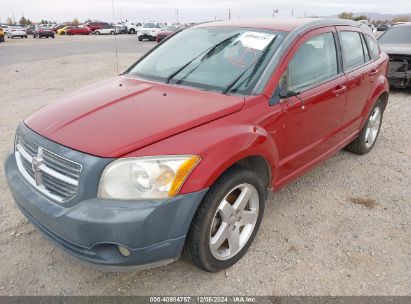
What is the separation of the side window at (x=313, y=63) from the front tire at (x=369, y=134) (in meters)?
1.33

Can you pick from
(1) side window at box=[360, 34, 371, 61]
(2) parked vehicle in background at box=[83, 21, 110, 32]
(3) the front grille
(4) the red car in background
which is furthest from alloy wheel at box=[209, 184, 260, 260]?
(2) parked vehicle in background at box=[83, 21, 110, 32]

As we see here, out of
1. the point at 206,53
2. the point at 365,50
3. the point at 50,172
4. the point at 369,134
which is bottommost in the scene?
the point at 369,134

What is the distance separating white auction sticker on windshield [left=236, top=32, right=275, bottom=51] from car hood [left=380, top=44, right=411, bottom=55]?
6.06 metres

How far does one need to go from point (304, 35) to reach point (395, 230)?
185 cm

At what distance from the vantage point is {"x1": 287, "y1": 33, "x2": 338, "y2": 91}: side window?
9.75 ft

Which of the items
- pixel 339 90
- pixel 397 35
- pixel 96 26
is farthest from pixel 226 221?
pixel 96 26

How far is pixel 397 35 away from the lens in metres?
8.85

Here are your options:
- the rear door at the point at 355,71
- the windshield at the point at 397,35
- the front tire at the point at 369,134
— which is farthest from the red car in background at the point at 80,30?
the rear door at the point at 355,71

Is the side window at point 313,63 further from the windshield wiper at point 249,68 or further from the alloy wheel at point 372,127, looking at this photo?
the alloy wheel at point 372,127

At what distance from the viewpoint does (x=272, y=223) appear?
3207 mm

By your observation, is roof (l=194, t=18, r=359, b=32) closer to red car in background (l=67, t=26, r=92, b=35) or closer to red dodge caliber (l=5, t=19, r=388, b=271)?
red dodge caliber (l=5, t=19, r=388, b=271)

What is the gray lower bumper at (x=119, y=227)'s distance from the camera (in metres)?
2.01

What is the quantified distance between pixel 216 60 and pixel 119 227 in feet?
5.54

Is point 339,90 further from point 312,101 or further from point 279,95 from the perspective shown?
point 279,95
